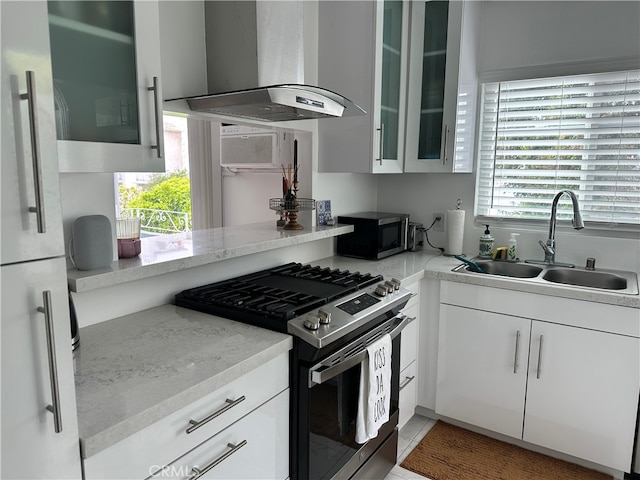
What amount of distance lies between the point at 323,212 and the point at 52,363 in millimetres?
1918

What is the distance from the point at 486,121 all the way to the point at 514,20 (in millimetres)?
586

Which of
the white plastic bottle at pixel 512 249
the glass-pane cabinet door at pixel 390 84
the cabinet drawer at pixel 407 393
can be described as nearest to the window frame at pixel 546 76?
the white plastic bottle at pixel 512 249

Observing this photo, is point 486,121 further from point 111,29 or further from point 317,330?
point 111,29

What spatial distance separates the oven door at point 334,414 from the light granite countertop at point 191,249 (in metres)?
0.61

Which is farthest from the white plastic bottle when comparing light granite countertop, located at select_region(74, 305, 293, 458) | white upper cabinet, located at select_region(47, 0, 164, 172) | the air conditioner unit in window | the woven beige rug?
white upper cabinet, located at select_region(47, 0, 164, 172)

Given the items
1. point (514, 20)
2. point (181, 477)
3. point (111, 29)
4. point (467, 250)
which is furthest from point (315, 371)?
point (514, 20)

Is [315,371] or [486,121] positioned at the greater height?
[486,121]

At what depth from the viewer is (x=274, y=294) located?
178 cm

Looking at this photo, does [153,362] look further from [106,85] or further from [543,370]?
[543,370]

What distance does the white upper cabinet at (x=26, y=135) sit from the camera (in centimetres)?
70

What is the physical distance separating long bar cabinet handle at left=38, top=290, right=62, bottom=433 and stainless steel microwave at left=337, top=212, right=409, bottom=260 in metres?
1.99

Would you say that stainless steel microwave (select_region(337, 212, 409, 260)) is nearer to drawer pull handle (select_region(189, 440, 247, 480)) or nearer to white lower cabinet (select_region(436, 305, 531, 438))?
white lower cabinet (select_region(436, 305, 531, 438))

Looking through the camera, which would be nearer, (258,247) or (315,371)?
(315,371)

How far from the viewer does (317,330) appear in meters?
1.46
